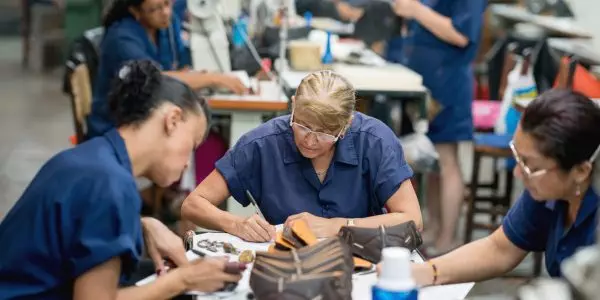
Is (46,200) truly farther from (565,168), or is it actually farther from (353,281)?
(565,168)

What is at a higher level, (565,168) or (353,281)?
(565,168)

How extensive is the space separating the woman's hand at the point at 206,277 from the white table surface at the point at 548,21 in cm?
492

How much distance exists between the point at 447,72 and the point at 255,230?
7.50ft

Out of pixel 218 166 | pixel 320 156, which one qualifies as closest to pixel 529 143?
pixel 320 156

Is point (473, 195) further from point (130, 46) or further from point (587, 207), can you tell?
point (587, 207)

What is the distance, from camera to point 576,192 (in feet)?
7.24

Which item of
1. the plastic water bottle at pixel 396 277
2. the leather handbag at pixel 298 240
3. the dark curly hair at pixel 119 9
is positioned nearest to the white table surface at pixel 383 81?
the dark curly hair at pixel 119 9

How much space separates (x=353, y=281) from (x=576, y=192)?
1.86ft

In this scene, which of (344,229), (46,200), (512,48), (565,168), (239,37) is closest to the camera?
(46,200)

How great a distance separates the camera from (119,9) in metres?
4.27

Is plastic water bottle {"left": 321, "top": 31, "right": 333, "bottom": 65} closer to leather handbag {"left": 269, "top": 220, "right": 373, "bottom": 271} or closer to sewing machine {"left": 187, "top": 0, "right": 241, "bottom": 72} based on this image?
sewing machine {"left": 187, "top": 0, "right": 241, "bottom": 72}

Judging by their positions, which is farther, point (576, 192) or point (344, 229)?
point (344, 229)

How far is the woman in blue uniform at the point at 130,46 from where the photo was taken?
4219 millimetres

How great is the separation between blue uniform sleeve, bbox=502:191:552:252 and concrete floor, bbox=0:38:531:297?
1.74 m
